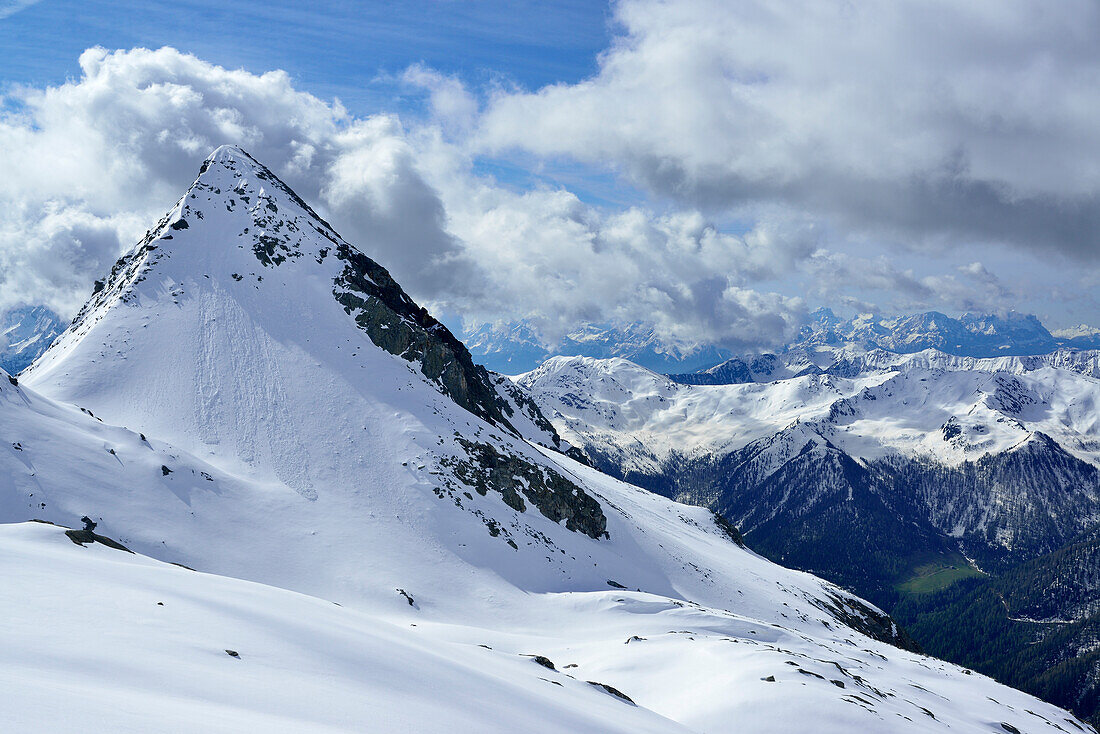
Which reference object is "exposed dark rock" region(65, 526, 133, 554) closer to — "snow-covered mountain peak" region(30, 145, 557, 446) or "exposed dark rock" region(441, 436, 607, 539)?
"snow-covered mountain peak" region(30, 145, 557, 446)

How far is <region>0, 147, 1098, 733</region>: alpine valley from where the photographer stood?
17891 millimetres

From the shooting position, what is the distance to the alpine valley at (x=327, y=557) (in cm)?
1789

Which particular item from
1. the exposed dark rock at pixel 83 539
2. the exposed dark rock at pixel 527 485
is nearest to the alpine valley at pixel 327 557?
the exposed dark rock at pixel 83 539

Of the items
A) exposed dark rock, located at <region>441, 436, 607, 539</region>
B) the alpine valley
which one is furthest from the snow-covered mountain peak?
exposed dark rock, located at <region>441, 436, 607, 539</region>

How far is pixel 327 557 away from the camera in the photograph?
60562 millimetres

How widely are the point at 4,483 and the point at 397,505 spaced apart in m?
37.5

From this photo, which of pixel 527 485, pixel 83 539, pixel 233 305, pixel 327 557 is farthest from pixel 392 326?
pixel 83 539

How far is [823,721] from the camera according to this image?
128 feet

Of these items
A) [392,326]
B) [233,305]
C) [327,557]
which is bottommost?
[327,557]

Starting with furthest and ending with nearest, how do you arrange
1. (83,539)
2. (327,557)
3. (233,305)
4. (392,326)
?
(392,326)
(233,305)
(327,557)
(83,539)

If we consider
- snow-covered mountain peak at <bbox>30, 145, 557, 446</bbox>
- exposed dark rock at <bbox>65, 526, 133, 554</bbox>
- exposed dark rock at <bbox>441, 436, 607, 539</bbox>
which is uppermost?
snow-covered mountain peak at <bbox>30, 145, 557, 446</bbox>

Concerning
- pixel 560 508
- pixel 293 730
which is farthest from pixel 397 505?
pixel 293 730

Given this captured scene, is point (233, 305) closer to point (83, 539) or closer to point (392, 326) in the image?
point (392, 326)

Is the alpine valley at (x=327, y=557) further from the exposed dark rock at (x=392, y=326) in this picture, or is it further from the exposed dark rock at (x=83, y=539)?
the exposed dark rock at (x=392, y=326)
